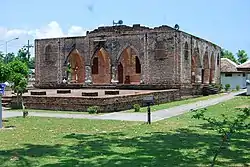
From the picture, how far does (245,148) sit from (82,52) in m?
27.5

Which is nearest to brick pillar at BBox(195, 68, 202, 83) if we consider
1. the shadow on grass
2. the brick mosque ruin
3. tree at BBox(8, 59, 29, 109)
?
the brick mosque ruin

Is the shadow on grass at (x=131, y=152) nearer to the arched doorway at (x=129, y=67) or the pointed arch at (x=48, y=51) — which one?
the pointed arch at (x=48, y=51)

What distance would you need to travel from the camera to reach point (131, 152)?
7797mm

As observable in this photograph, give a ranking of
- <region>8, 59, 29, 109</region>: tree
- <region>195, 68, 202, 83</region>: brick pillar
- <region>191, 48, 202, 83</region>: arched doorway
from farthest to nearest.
Result: 1. <region>195, 68, 202, 83</region>: brick pillar
2. <region>191, 48, 202, 83</region>: arched doorway
3. <region>8, 59, 29, 109</region>: tree

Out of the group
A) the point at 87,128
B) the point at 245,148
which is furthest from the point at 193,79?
the point at 245,148

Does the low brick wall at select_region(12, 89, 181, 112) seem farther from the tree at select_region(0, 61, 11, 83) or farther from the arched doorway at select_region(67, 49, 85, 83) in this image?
the arched doorway at select_region(67, 49, 85, 83)

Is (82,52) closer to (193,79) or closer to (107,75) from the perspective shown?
(107,75)

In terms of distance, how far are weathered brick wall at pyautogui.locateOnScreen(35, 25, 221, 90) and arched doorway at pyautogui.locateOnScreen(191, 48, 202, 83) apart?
1.47 ft

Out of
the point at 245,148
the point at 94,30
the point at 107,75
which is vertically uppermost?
the point at 94,30

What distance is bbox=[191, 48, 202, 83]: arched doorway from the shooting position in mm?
35250

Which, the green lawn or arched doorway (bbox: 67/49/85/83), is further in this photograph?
arched doorway (bbox: 67/49/85/83)

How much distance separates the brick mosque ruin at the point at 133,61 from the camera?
99.5ft

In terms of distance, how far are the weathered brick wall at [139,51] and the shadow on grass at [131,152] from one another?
2056 centimetres

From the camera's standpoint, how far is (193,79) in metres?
35.5
